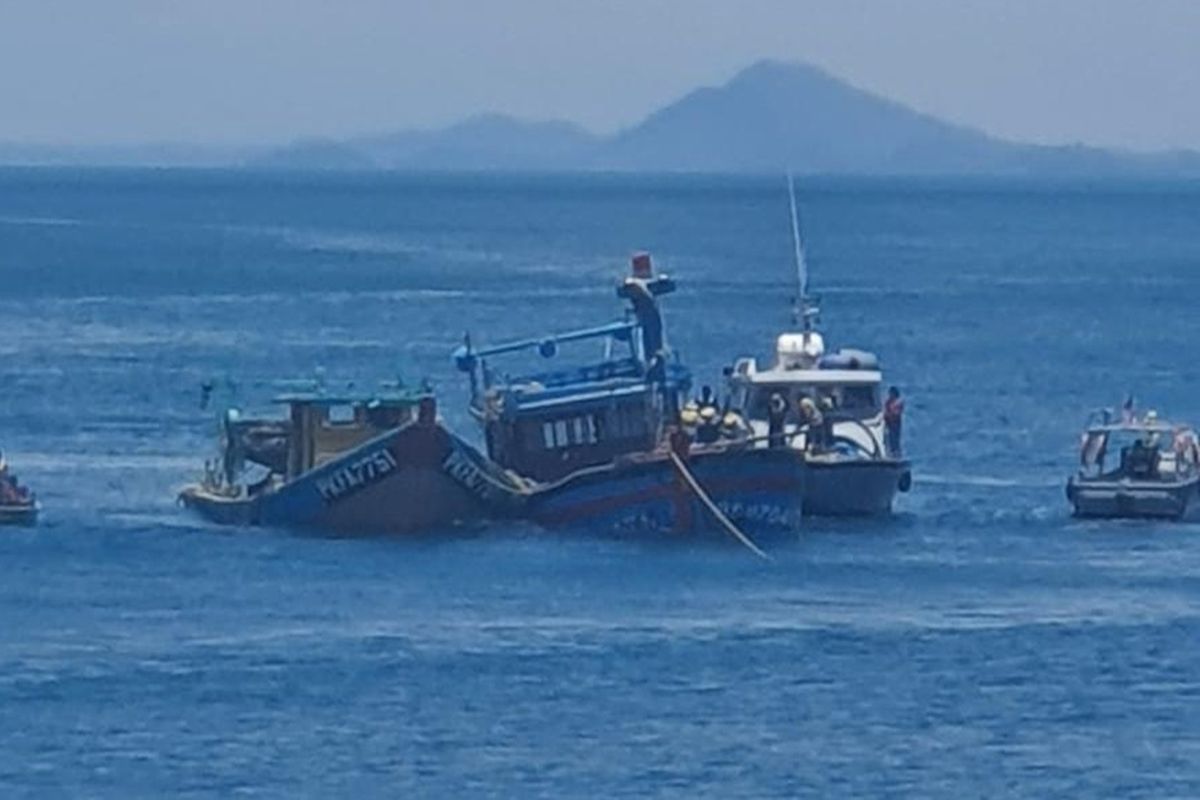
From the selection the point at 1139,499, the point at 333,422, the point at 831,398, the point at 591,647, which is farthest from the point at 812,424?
the point at 591,647

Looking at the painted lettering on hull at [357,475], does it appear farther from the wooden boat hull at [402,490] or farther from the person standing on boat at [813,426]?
the person standing on boat at [813,426]

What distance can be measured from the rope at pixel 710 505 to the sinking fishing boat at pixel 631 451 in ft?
0.05

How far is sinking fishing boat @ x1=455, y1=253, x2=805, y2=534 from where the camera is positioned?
225 ft

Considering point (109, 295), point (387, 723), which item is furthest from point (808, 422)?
point (109, 295)

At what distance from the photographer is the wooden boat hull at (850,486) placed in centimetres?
7275

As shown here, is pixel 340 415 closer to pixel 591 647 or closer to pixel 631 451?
pixel 631 451

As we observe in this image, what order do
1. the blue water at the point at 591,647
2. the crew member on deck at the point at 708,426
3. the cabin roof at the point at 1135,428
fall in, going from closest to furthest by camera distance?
1. the blue water at the point at 591,647
2. the crew member on deck at the point at 708,426
3. the cabin roof at the point at 1135,428

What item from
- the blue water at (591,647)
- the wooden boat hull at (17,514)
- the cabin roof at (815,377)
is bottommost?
the blue water at (591,647)

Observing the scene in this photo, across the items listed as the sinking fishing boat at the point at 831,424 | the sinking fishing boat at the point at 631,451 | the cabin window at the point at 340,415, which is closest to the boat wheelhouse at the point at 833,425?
the sinking fishing boat at the point at 831,424

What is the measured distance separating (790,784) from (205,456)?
127 feet

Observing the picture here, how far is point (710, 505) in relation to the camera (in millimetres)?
68312

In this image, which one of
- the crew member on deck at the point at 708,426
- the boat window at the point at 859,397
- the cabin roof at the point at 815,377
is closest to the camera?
the crew member on deck at the point at 708,426

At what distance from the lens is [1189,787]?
47906 mm

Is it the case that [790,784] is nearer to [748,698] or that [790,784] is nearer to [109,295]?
[748,698]
